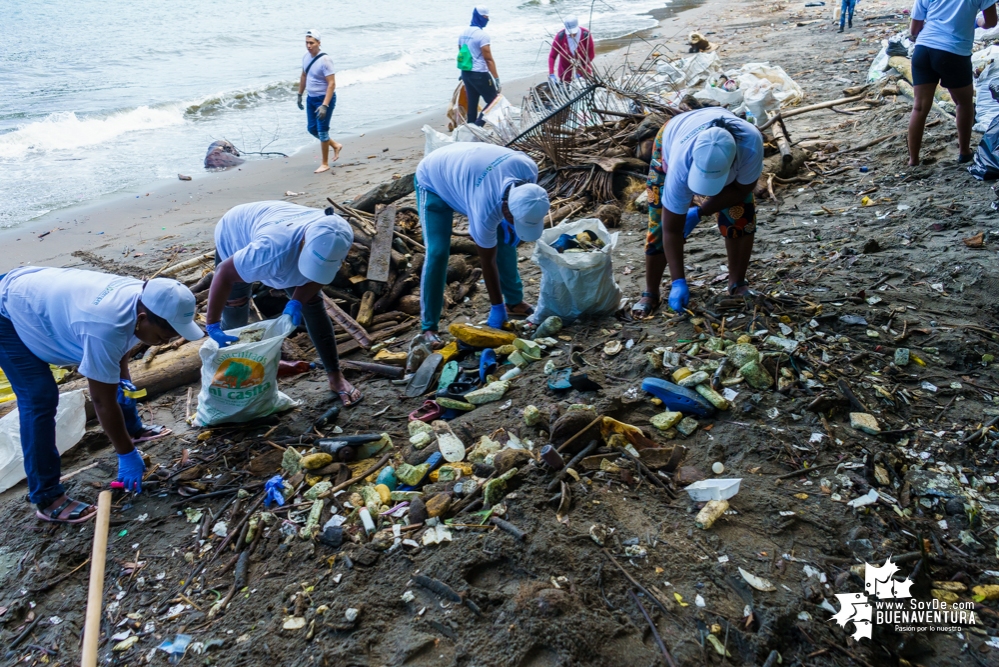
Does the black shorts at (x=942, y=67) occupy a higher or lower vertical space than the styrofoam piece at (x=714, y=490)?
higher

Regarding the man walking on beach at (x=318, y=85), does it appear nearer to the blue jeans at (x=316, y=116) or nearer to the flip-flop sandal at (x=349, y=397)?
the blue jeans at (x=316, y=116)

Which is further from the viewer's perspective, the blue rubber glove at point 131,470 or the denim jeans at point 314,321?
the denim jeans at point 314,321

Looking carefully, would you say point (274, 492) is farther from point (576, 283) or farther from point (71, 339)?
point (576, 283)

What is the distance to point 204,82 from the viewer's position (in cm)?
1614

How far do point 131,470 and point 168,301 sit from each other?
→ 0.98m

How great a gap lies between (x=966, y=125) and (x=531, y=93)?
4.22 metres

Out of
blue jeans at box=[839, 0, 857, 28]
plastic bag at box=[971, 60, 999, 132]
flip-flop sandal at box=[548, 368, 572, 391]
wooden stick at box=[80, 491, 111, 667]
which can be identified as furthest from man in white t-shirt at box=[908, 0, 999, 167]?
blue jeans at box=[839, 0, 857, 28]

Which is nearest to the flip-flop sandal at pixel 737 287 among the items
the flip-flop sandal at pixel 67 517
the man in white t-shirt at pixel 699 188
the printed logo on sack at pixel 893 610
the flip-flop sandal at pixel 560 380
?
the man in white t-shirt at pixel 699 188

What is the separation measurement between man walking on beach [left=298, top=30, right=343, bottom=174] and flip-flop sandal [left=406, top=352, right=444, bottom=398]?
633 cm

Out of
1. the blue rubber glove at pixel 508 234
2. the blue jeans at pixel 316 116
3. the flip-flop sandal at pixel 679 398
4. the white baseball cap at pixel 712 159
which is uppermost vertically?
the blue jeans at pixel 316 116

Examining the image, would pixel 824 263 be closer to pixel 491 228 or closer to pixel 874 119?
pixel 491 228

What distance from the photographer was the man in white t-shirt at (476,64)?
9203 mm

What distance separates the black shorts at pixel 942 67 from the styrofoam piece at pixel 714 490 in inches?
181

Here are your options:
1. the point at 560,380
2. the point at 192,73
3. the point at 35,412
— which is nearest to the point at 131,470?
the point at 35,412
